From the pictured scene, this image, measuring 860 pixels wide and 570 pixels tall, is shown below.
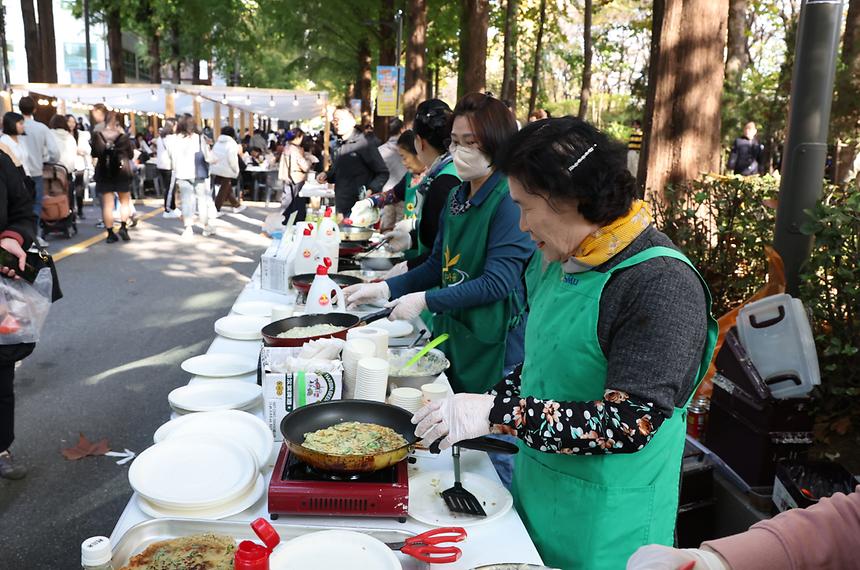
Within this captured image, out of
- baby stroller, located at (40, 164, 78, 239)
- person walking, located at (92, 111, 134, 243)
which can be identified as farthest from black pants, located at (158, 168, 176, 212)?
baby stroller, located at (40, 164, 78, 239)

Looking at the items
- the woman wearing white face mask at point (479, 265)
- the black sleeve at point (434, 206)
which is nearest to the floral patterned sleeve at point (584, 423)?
the woman wearing white face mask at point (479, 265)

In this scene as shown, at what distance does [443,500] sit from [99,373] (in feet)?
15.3

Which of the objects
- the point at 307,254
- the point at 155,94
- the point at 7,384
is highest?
the point at 155,94

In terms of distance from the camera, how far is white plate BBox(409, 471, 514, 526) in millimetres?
1759

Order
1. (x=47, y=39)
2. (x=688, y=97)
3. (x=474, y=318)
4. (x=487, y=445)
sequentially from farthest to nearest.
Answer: (x=47, y=39) < (x=688, y=97) < (x=474, y=318) < (x=487, y=445)

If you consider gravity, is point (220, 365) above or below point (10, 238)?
below

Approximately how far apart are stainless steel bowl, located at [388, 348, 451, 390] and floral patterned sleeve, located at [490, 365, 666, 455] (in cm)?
92

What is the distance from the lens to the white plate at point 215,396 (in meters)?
2.44

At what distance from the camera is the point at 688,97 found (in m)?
6.08

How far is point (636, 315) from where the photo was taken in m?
1.53

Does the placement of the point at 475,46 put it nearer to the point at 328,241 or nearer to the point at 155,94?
the point at 328,241

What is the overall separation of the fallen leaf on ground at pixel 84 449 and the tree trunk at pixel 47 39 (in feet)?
60.3

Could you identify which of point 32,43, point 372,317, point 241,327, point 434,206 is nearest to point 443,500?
point 372,317

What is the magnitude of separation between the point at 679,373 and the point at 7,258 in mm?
3480
